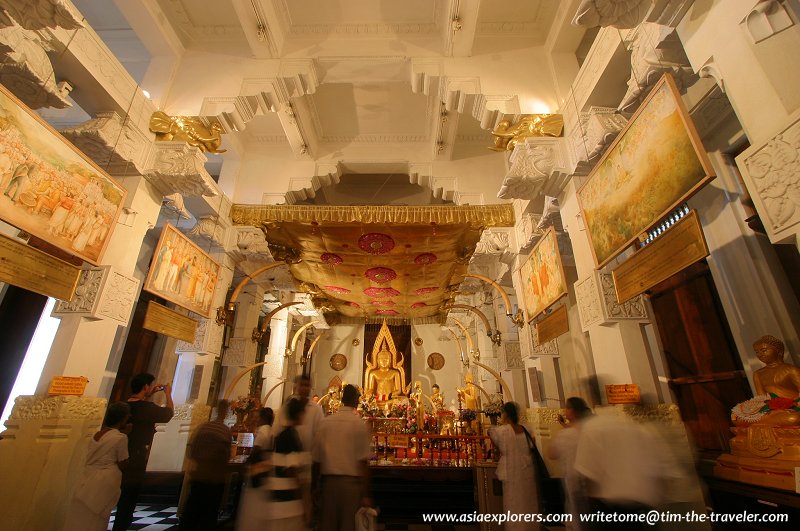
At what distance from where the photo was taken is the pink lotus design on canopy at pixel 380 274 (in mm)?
7318

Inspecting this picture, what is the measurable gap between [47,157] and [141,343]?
232 inches

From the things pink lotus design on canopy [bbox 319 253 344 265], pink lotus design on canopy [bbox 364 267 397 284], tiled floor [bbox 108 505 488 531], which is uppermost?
pink lotus design on canopy [bbox 319 253 344 265]

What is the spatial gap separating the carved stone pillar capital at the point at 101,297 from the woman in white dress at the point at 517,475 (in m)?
5.09

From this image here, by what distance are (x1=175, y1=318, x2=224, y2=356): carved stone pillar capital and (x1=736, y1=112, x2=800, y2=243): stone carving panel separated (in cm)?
789

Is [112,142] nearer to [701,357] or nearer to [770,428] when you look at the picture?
[770,428]

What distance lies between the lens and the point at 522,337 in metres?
6.96

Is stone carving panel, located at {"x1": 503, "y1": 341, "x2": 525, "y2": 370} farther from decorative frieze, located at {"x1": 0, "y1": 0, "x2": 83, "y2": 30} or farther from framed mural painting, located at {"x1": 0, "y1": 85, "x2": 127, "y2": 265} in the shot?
decorative frieze, located at {"x1": 0, "y1": 0, "x2": 83, "y2": 30}

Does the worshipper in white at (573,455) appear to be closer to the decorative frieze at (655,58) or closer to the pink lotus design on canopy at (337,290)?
the decorative frieze at (655,58)

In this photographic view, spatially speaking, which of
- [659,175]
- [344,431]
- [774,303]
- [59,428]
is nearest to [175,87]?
[59,428]

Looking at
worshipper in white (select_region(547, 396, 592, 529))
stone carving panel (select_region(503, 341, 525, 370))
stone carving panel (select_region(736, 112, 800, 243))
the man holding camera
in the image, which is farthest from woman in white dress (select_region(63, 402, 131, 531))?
stone carving panel (select_region(503, 341, 525, 370))

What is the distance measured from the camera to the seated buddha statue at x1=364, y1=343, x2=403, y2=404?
12922 millimetres

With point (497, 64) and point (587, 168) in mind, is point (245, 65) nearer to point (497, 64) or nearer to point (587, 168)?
point (497, 64)

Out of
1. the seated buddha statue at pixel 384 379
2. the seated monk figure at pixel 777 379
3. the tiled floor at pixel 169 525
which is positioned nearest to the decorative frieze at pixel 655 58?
the seated monk figure at pixel 777 379

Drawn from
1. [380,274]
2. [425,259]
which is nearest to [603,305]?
[425,259]
